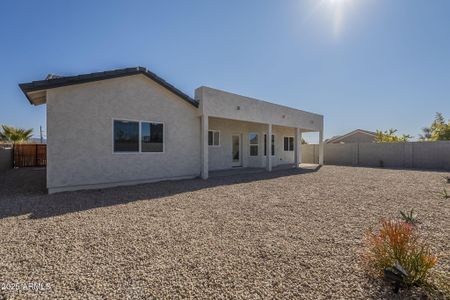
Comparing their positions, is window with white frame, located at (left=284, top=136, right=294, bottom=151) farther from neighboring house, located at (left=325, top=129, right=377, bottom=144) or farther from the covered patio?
neighboring house, located at (left=325, top=129, right=377, bottom=144)

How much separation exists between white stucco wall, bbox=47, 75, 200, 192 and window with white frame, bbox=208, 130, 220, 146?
329cm

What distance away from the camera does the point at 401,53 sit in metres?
12.8

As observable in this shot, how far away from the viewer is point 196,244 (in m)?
4.14

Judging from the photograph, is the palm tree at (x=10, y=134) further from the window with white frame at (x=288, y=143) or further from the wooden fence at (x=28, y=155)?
the window with white frame at (x=288, y=143)

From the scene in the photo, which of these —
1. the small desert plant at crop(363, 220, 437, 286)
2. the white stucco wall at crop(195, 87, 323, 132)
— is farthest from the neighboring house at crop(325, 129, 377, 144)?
the small desert plant at crop(363, 220, 437, 286)

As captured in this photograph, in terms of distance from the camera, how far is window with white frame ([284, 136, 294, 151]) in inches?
840

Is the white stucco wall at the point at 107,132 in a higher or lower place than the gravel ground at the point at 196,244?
higher

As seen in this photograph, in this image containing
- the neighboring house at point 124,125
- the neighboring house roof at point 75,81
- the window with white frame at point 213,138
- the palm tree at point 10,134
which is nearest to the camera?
the neighboring house roof at point 75,81

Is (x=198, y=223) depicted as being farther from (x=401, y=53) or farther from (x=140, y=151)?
(x=401, y=53)

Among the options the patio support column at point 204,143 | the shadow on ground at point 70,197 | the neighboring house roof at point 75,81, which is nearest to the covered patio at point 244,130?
the patio support column at point 204,143

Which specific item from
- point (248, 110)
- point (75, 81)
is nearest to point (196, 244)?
point (75, 81)

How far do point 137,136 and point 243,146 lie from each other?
9.08m

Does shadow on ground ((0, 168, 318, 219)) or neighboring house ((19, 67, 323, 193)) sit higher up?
neighboring house ((19, 67, 323, 193))

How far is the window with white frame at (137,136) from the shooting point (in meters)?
9.54
